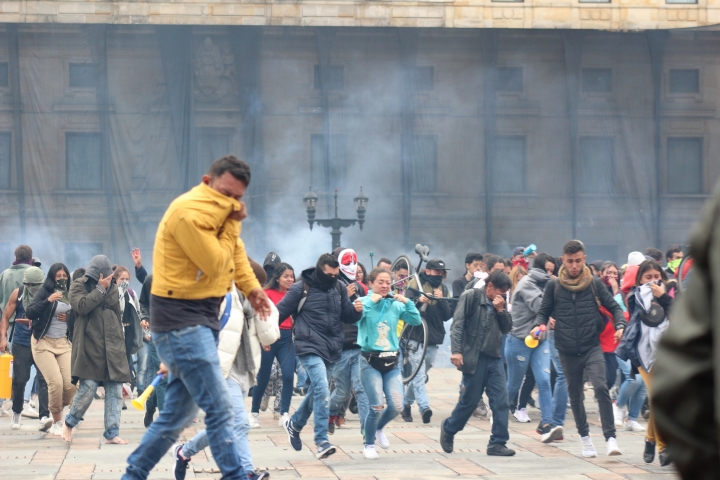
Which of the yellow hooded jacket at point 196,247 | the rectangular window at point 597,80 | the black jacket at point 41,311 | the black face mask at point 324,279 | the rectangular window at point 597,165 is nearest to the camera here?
the yellow hooded jacket at point 196,247

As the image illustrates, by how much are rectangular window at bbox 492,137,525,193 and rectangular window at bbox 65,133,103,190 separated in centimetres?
1208

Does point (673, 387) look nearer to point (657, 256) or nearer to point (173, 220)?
point (173, 220)

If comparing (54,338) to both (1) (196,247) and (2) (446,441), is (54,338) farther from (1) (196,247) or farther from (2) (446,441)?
(1) (196,247)

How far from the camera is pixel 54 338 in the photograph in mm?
9125

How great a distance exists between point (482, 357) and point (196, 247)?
3947mm

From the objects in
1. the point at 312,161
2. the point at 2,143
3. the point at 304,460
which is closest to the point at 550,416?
the point at 304,460

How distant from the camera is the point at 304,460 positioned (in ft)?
24.6

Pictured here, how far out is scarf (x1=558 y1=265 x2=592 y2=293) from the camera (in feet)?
25.6

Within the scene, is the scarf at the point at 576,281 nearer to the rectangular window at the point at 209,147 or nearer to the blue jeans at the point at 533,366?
the blue jeans at the point at 533,366

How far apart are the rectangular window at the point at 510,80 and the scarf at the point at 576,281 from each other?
24.4m

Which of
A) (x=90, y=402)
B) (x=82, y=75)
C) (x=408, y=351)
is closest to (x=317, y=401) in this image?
(x=90, y=402)

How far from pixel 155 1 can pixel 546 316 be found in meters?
29.0

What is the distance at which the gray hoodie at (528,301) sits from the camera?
30.5ft

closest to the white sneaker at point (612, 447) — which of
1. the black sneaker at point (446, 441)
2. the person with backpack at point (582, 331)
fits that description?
the person with backpack at point (582, 331)
